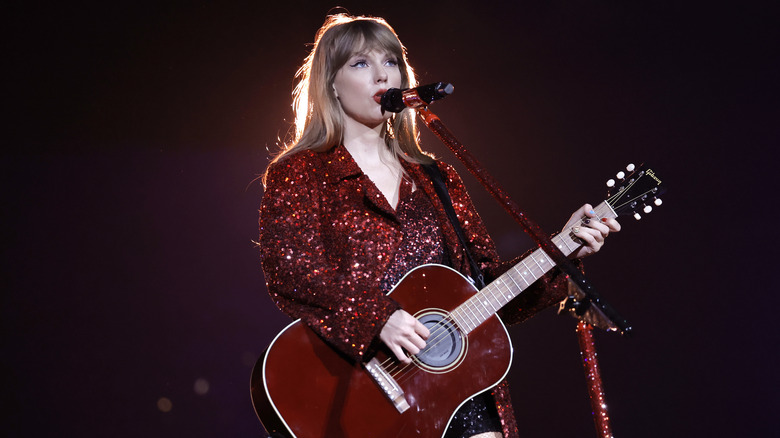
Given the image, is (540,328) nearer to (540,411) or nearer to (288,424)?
(540,411)

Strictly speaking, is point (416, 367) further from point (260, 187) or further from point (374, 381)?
point (260, 187)

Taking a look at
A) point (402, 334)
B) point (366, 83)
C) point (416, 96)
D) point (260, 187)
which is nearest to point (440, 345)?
point (402, 334)

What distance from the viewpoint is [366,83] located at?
7.42ft

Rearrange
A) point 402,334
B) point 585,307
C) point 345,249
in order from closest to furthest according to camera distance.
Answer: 1. point 585,307
2. point 402,334
3. point 345,249

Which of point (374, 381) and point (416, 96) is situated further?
point (374, 381)

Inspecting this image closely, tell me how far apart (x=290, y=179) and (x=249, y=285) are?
5.61ft

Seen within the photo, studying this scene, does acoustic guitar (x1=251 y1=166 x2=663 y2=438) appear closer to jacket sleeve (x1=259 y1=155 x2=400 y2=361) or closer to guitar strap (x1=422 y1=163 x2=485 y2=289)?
jacket sleeve (x1=259 y1=155 x2=400 y2=361)

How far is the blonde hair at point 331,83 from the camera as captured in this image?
231cm

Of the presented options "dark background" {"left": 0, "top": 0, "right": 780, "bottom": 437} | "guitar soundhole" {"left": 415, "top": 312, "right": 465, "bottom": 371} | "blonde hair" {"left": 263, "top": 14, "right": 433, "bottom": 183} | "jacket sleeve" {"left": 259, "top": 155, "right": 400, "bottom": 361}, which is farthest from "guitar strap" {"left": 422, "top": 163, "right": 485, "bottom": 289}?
"dark background" {"left": 0, "top": 0, "right": 780, "bottom": 437}

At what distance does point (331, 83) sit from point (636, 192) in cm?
117

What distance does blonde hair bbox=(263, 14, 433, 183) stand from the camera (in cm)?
231

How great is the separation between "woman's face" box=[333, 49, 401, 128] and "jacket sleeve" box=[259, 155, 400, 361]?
335 millimetres

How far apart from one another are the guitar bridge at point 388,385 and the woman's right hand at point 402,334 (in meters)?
0.07

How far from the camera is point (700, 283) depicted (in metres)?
3.50
